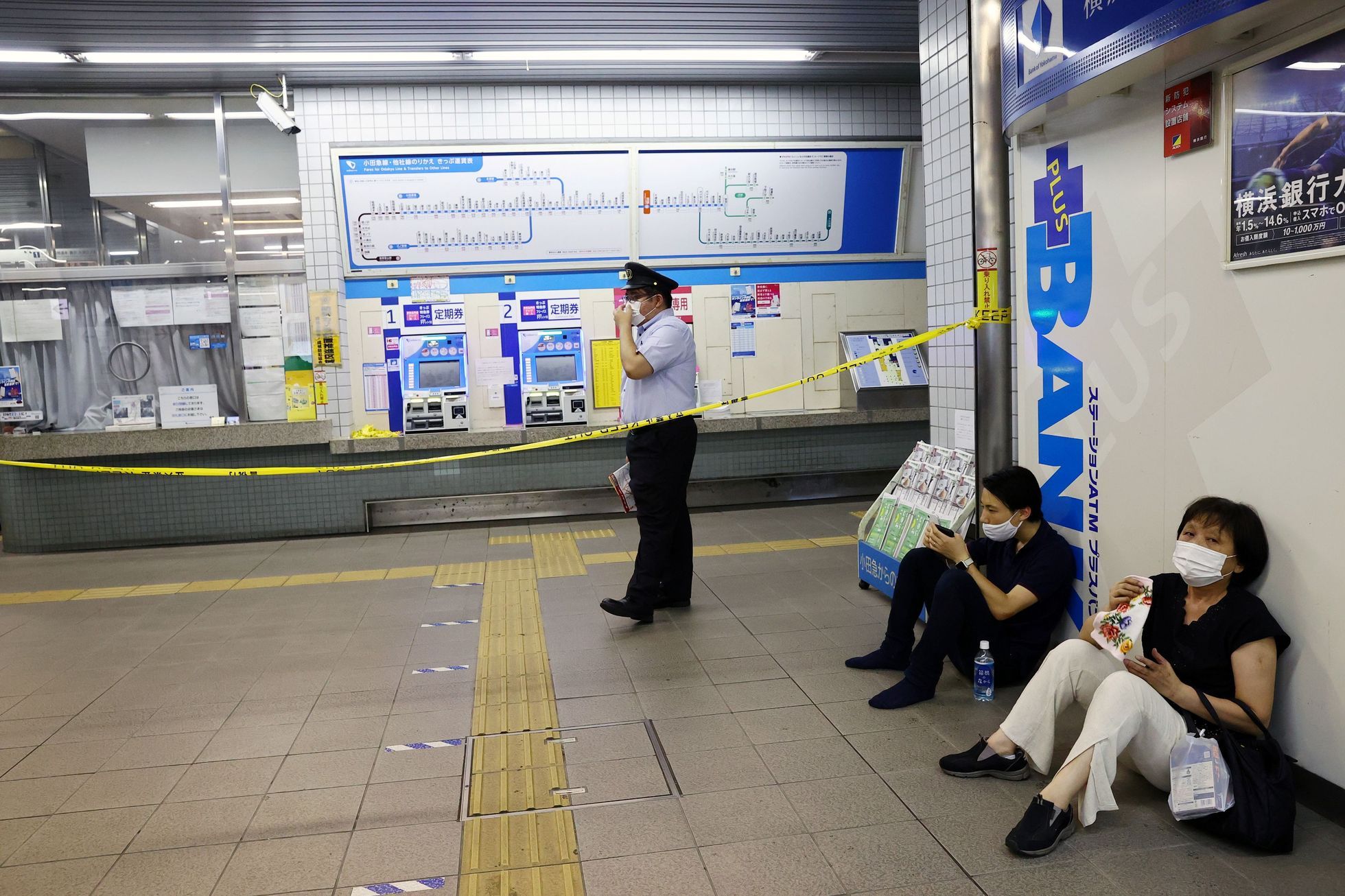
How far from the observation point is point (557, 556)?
6.77m

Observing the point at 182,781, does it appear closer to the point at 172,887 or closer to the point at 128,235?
the point at 172,887

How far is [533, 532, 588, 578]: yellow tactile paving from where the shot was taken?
246 inches

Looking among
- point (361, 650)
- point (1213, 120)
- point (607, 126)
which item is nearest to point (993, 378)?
point (1213, 120)

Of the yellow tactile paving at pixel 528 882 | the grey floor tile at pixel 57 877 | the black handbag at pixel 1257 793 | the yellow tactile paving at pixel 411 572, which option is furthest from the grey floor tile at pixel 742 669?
the yellow tactile paving at pixel 411 572

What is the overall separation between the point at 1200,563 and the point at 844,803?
124cm

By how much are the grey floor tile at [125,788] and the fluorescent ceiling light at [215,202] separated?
5.69 meters

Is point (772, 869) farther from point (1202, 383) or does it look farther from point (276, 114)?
point (276, 114)

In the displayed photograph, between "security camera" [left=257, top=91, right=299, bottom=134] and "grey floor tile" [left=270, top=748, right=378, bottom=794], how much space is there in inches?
213

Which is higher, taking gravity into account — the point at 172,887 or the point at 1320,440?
the point at 1320,440

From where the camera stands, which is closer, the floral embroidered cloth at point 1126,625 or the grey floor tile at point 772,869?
the grey floor tile at point 772,869

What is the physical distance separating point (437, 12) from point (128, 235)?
3.57 meters

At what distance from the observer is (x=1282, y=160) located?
2.69 meters

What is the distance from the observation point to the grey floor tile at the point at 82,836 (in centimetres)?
283

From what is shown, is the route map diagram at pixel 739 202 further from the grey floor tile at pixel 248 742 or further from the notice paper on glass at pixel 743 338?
the grey floor tile at pixel 248 742
